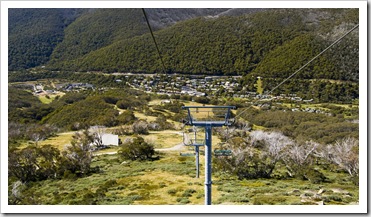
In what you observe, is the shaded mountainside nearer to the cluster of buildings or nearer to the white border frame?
the cluster of buildings

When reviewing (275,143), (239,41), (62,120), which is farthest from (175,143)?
(239,41)

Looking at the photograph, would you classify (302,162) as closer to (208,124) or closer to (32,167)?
(32,167)

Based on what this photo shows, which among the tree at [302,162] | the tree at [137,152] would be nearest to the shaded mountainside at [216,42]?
the tree at [302,162]

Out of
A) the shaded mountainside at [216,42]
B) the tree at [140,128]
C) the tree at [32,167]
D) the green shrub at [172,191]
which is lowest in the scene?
the green shrub at [172,191]

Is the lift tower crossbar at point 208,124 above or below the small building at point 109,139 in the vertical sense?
above

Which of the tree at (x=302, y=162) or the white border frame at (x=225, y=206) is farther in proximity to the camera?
the tree at (x=302, y=162)

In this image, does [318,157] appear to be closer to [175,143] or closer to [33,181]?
[175,143]

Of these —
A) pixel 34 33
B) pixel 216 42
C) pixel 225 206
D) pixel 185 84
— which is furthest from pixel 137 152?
pixel 34 33

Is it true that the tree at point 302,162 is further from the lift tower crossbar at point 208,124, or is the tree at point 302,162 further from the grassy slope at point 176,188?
the lift tower crossbar at point 208,124
